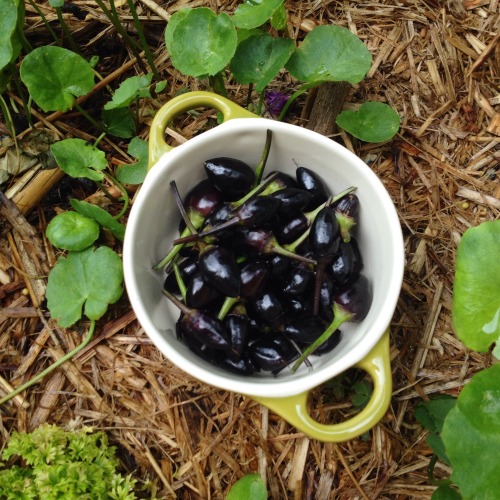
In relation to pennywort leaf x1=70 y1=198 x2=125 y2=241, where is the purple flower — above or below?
above

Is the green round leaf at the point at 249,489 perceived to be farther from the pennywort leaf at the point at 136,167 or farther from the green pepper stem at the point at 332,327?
the pennywort leaf at the point at 136,167

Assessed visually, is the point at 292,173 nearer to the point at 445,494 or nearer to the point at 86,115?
the point at 86,115

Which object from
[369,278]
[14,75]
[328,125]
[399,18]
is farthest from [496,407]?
[14,75]

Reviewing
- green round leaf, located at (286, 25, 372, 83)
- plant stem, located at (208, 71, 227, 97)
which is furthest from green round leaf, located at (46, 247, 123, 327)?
green round leaf, located at (286, 25, 372, 83)

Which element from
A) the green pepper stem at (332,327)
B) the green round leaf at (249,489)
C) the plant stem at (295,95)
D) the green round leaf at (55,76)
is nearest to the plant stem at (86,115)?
the green round leaf at (55,76)

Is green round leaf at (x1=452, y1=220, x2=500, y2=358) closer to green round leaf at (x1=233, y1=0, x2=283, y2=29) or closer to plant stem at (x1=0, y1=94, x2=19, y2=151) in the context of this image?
green round leaf at (x1=233, y1=0, x2=283, y2=29)

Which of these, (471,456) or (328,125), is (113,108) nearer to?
(328,125)
